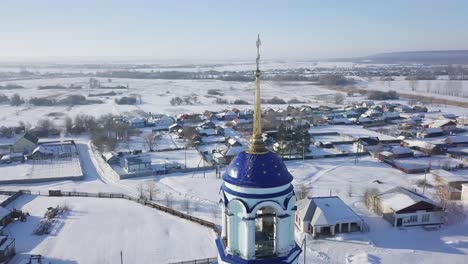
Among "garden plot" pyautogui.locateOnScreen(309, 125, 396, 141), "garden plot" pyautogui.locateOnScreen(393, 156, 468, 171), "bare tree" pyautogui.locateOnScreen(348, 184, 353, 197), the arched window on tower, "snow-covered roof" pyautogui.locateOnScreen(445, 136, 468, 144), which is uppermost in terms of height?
the arched window on tower

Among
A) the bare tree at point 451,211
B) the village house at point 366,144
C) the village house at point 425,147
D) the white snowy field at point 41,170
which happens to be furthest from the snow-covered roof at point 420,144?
the white snowy field at point 41,170

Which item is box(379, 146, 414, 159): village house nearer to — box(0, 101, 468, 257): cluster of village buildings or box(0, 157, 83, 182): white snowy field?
box(0, 101, 468, 257): cluster of village buildings

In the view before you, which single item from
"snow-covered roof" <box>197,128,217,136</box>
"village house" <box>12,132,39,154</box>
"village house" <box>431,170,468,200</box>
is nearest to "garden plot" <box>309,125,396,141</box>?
"snow-covered roof" <box>197,128,217,136</box>

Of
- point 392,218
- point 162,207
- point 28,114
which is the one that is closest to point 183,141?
point 162,207

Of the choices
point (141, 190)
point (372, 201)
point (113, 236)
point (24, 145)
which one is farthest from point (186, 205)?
point (24, 145)

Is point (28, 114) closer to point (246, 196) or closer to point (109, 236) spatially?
point (109, 236)

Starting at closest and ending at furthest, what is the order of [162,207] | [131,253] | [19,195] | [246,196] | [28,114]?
[246,196] < [131,253] < [162,207] < [19,195] < [28,114]

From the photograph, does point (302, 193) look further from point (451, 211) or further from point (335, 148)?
point (335, 148)
